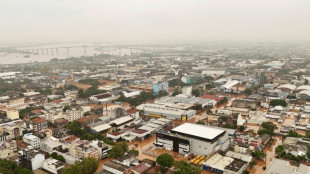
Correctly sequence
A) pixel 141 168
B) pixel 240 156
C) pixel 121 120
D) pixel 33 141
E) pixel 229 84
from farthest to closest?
→ 1. pixel 229 84
2. pixel 121 120
3. pixel 33 141
4. pixel 240 156
5. pixel 141 168

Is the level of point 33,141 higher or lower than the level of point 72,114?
lower

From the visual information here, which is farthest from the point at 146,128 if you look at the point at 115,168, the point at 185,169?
the point at 185,169

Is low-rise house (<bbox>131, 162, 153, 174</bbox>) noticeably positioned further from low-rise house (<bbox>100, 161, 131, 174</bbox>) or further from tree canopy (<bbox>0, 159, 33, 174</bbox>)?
tree canopy (<bbox>0, 159, 33, 174</bbox>)

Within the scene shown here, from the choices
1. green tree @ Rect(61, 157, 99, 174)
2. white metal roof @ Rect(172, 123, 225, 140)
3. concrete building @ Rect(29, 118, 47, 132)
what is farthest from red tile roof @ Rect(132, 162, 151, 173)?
concrete building @ Rect(29, 118, 47, 132)

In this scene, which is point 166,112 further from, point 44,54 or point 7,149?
point 44,54

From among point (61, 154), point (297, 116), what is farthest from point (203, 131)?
point (297, 116)

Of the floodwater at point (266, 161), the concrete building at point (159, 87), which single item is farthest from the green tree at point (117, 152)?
the concrete building at point (159, 87)
